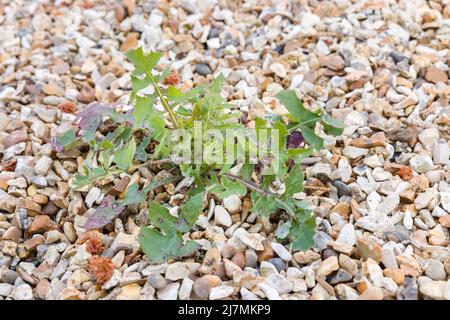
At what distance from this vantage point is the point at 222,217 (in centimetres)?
207

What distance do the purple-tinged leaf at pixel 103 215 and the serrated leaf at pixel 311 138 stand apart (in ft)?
2.08

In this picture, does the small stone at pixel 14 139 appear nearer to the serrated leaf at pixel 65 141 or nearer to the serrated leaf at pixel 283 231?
the serrated leaf at pixel 65 141

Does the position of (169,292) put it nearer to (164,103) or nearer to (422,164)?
(164,103)

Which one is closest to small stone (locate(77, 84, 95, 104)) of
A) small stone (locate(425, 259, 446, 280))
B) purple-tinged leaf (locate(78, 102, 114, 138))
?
purple-tinged leaf (locate(78, 102, 114, 138))

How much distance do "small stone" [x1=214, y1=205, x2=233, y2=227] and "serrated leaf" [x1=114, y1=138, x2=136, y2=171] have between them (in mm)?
320

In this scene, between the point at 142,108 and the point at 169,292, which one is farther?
the point at 142,108

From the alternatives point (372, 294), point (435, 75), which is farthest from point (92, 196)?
point (435, 75)

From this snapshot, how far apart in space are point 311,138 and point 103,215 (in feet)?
2.34

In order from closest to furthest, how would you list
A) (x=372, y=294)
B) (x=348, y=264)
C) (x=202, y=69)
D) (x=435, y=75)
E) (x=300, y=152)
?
(x=372, y=294), (x=348, y=264), (x=300, y=152), (x=435, y=75), (x=202, y=69)

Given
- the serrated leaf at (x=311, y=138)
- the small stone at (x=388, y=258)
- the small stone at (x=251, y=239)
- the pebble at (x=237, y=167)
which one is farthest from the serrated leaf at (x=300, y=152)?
the small stone at (x=388, y=258)

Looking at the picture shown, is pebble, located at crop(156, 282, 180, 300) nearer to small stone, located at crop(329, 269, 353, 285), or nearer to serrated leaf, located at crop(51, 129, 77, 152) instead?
small stone, located at crop(329, 269, 353, 285)

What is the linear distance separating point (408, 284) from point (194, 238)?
2.14ft

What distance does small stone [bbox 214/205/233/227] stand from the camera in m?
2.06

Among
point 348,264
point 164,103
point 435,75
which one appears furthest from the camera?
point 435,75
